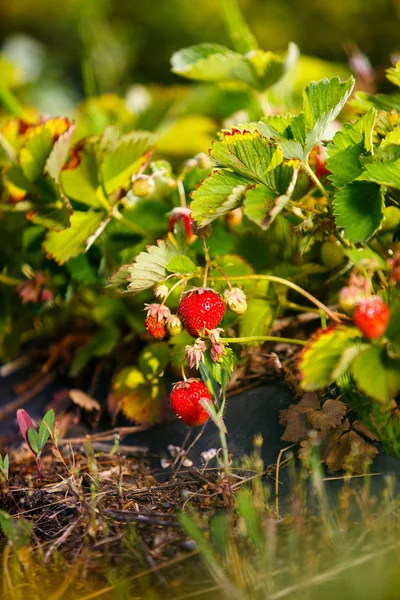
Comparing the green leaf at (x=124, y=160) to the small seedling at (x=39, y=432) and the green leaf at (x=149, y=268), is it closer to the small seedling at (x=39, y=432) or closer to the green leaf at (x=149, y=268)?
the green leaf at (x=149, y=268)

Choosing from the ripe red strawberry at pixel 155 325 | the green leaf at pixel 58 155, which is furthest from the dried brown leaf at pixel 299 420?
the green leaf at pixel 58 155

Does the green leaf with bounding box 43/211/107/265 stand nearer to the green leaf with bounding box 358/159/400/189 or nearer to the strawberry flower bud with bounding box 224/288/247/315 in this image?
the strawberry flower bud with bounding box 224/288/247/315

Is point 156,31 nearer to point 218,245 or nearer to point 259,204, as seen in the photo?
point 218,245

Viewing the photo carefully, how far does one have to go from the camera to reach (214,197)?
0.95m

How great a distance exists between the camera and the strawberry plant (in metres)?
0.91

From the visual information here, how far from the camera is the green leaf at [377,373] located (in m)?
0.82

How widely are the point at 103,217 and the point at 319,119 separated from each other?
1.63ft

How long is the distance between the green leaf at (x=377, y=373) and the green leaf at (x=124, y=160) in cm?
59

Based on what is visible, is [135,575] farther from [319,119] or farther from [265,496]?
[319,119]

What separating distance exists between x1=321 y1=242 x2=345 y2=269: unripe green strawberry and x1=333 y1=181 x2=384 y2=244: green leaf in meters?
0.20

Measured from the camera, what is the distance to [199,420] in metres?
1.00

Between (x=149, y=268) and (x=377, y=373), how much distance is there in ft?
1.17

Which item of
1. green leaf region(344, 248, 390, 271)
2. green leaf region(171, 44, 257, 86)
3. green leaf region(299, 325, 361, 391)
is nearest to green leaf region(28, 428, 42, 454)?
green leaf region(299, 325, 361, 391)

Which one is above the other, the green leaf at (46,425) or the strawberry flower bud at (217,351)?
the strawberry flower bud at (217,351)
